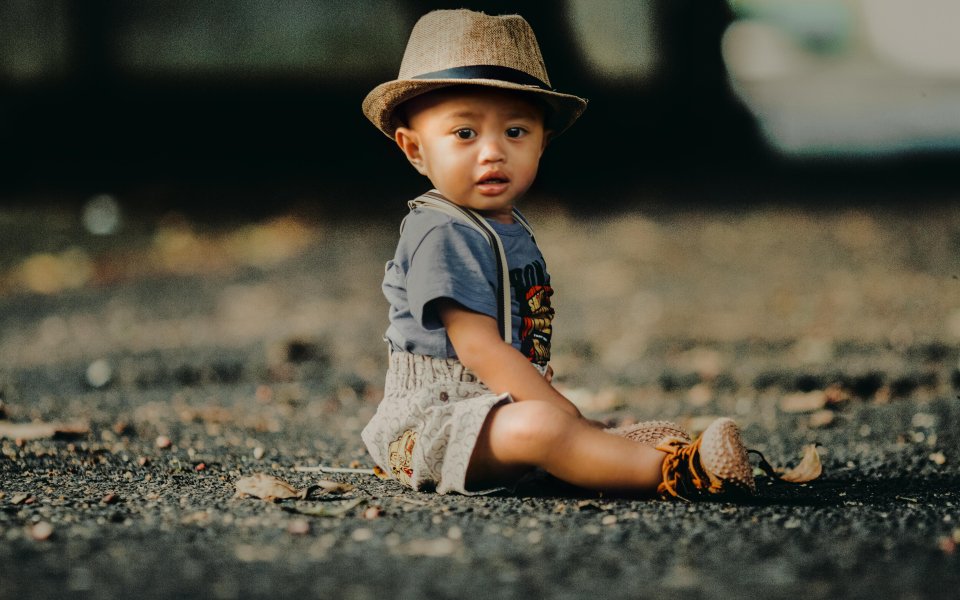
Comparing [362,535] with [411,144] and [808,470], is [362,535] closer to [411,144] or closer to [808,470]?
[411,144]

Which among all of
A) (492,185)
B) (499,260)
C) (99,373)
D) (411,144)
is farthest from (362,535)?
(99,373)

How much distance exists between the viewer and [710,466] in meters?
2.43

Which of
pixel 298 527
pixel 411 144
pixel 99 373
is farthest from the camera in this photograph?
pixel 99 373

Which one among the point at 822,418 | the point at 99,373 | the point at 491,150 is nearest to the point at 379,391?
the point at 99,373

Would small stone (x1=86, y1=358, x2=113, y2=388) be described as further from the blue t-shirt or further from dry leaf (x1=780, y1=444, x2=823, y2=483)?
dry leaf (x1=780, y1=444, x2=823, y2=483)

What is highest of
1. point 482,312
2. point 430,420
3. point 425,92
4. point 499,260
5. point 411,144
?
point 425,92

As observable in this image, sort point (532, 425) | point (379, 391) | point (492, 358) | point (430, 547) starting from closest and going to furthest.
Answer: point (430, 547)
point (532, 425)
point (492, 358)
point (379, 391)

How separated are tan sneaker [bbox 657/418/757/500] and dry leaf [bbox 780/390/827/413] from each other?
1607mm

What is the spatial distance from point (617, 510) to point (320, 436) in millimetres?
1521

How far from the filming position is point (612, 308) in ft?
20.6

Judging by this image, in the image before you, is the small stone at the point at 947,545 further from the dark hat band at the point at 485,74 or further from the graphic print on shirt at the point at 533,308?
the dark hat band at the point at 485,74

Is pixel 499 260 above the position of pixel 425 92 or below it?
below

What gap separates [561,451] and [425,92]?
2.91ft

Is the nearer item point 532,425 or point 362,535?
point 362,535
